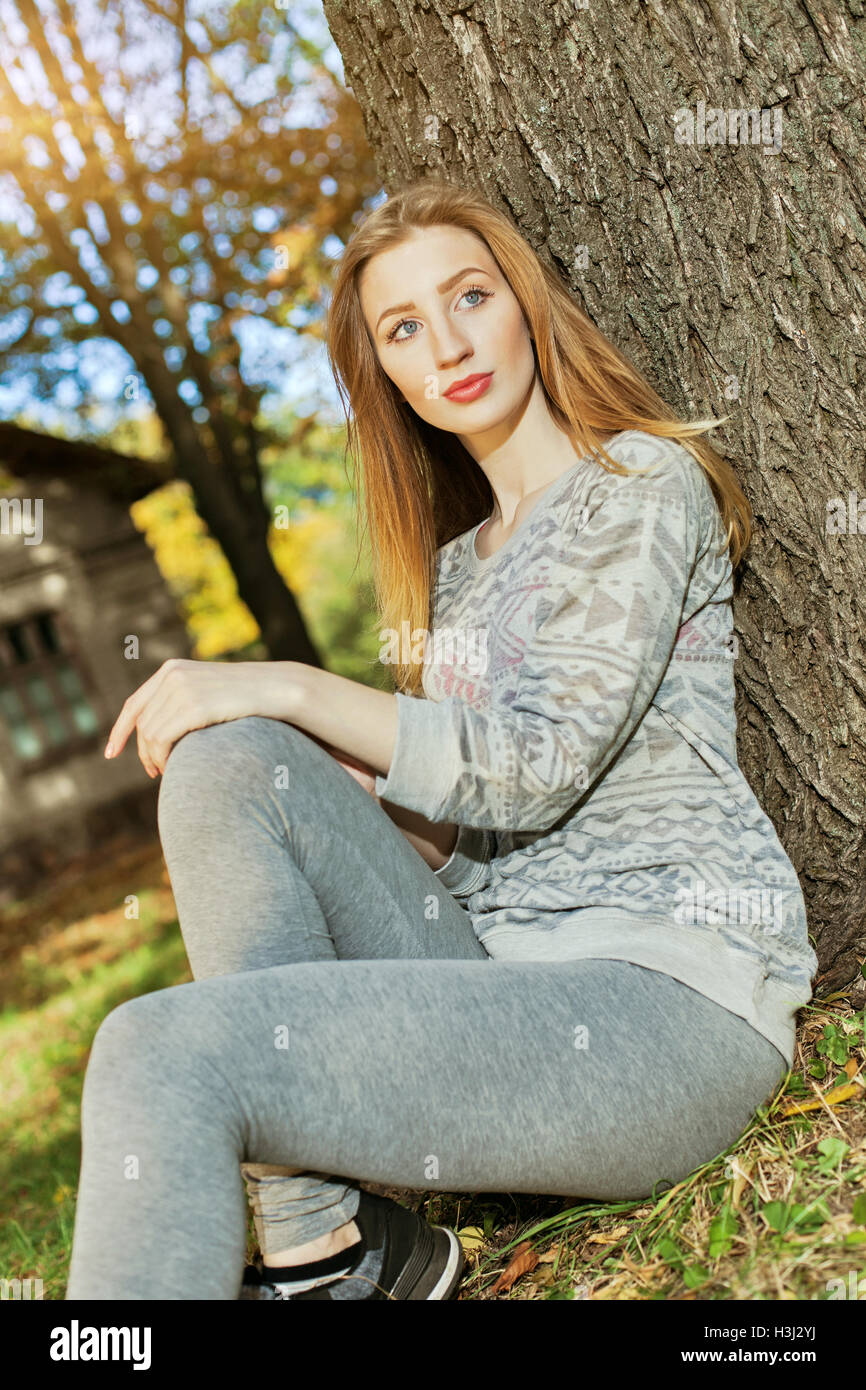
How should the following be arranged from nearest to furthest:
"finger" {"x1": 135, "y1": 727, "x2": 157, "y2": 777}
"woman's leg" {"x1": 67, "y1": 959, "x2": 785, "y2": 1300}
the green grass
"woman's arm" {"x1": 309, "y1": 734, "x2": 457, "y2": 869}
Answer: "woman's leg" {"x1": 67, "y1": 959, "x2": 785, "y2": 1300}, the green grass, "finger" {"x1": 135, "y1": 727, "x2": 157, "y2": 777}, "woman's arm" {"x1": 309, "y1": 734, "x2": 457, "y2": 869}

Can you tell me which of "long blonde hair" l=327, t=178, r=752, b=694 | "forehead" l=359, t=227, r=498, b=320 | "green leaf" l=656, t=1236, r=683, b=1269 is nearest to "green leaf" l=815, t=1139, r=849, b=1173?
"green leaf" l=656, t=1236, r=683, b=1269

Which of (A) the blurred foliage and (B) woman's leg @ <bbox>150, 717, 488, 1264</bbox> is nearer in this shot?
(B) woman's leg @ <bbox>150, 717, 488, 1264</bbox>

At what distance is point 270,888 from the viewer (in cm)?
175

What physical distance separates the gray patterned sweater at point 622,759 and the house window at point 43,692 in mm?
12329

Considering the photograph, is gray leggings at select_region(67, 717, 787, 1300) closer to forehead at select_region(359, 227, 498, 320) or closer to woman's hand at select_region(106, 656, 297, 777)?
woman's hand at select_region(106, 656, 297, 777)

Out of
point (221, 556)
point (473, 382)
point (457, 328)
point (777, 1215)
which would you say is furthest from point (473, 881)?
point (221, 556)

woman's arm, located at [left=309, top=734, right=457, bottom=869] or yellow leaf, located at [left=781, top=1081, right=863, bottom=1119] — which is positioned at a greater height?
woman's arm, located at [left=309, top=734, right=457, bottom=869]

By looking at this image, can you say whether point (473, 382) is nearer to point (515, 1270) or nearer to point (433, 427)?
point (433, 427)

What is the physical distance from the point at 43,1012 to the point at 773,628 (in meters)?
5.75

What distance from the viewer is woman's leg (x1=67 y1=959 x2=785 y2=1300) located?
140 centimetres

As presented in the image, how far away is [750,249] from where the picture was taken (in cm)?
218

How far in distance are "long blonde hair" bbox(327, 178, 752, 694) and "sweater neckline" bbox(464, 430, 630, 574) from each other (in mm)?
32
